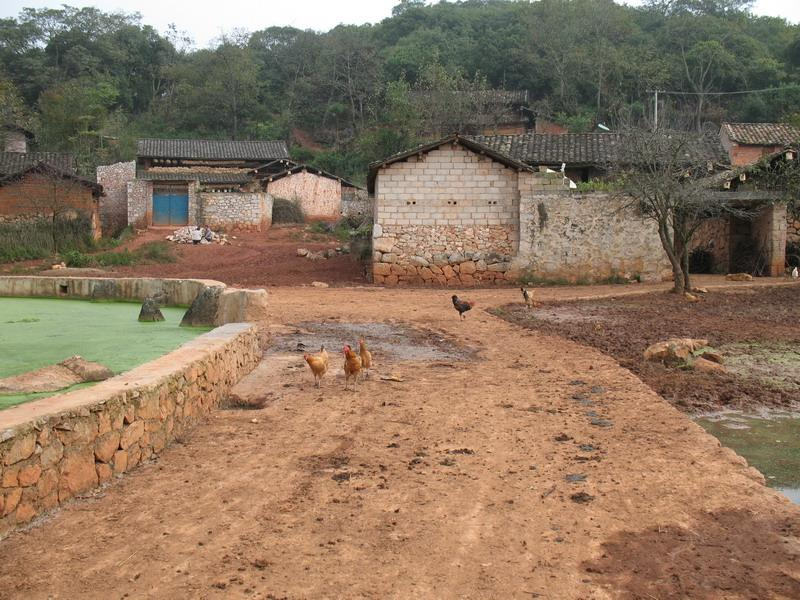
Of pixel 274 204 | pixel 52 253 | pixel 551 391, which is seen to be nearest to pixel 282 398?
pixel 551 391

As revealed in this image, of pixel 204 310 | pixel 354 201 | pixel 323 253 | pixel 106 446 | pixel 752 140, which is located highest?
pixel 752 140

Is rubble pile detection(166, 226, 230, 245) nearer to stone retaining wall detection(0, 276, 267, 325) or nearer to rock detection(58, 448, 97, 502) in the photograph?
stone retaining wall detection(0, 276, 267, 325)

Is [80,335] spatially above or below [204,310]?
below

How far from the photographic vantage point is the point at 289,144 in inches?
2226

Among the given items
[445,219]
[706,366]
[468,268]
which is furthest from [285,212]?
[706,366]

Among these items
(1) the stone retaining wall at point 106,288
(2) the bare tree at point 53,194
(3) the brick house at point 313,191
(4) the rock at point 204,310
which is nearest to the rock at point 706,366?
(4) the rock at point 204,310

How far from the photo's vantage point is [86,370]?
6684 millimetres

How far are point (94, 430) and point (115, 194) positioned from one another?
37096 millimetres

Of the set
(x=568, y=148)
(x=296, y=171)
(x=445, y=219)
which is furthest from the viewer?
(x=296, y=171)

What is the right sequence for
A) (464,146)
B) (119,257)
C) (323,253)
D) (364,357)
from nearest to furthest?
(364,357) → (464,146) → (119,257) → (323,253)

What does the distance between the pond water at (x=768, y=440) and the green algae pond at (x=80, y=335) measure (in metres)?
5.14

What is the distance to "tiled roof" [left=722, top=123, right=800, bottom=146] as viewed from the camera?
3447cm

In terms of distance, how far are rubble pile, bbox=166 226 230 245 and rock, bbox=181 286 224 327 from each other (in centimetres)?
2022

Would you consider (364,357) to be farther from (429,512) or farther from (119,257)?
(119,257)
